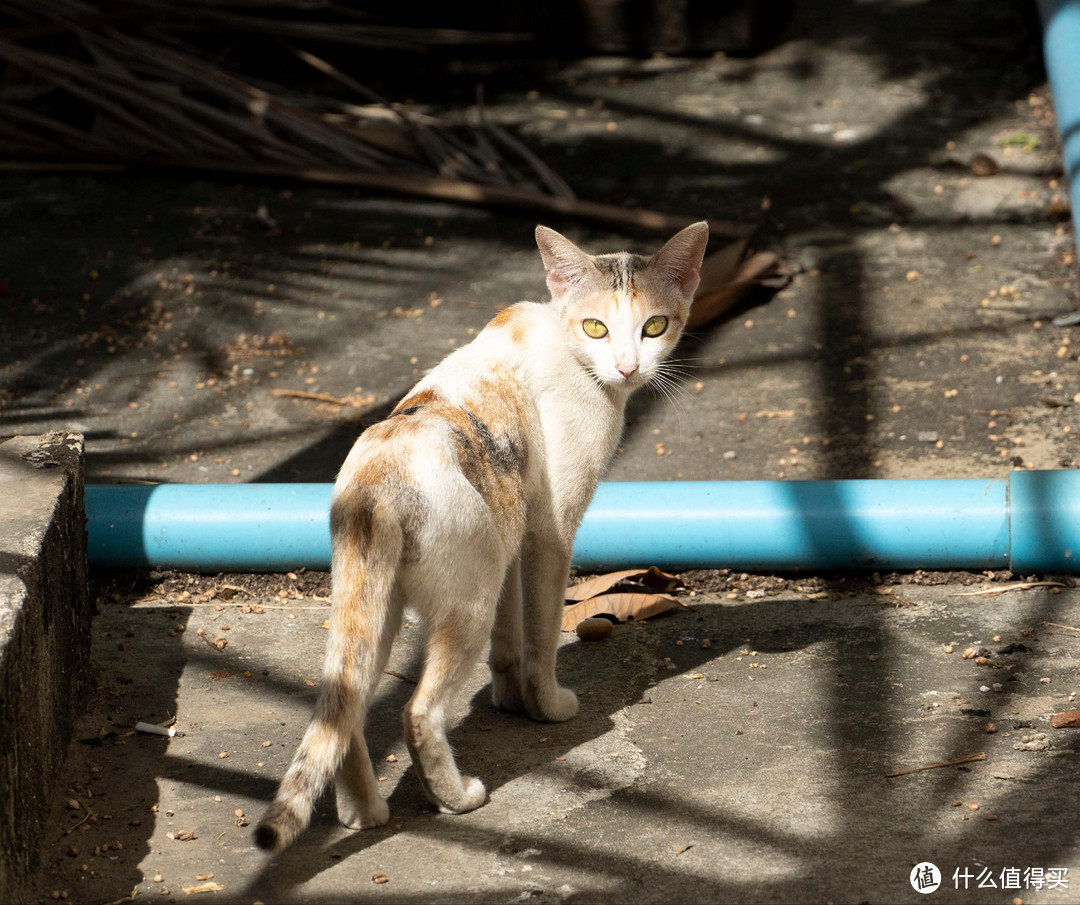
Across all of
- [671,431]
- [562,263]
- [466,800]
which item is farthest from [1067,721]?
[671,431]

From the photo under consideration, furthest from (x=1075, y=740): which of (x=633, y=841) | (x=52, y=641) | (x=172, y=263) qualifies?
(x=172, y=263)

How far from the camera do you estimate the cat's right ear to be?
11.4 ft

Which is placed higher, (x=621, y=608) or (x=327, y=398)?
(x=327, y=398)

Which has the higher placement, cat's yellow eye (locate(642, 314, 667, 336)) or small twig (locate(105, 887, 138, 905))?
cat's yellow eye (locate(642, 314, 667, 336))

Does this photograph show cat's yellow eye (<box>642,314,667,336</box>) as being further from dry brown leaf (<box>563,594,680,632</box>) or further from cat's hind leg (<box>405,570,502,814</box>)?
dry brown leaf (<box>563,594,680,632</box>)

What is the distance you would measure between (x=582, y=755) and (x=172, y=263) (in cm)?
443

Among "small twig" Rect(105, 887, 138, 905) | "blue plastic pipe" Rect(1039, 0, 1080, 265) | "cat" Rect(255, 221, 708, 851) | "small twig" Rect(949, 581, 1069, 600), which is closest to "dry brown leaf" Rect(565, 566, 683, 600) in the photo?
"cat" Rect(255, 221, 708, 851)

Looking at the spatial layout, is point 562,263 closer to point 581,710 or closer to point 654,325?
point 654,325

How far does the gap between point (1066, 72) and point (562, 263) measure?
4841 millimetres

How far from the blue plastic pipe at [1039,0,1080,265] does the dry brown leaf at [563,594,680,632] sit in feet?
10.1

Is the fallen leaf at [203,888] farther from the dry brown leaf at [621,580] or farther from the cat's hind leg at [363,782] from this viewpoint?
the dry brown leaf at [621,580]

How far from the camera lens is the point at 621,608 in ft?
13.7

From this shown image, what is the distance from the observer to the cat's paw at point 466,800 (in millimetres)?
3115

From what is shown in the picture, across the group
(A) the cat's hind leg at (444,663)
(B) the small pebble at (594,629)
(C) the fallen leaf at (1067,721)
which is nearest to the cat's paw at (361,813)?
(A) the cat's hind leg at (444,663)
